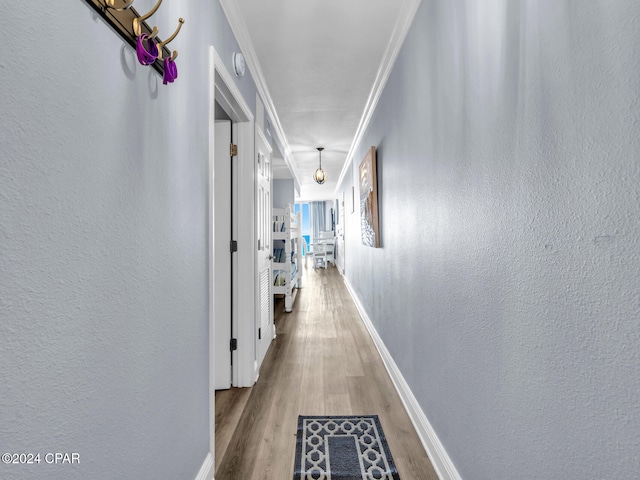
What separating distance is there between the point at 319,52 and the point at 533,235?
6.75 ft

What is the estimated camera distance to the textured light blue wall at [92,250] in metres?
0.56

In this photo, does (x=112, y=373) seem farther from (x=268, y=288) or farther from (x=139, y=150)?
(x=268, y=288)

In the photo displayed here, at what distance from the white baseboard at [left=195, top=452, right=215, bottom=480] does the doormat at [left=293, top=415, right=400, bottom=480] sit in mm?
377

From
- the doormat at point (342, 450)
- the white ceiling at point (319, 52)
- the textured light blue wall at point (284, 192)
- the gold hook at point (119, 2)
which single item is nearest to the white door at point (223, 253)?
the white ceiling at point (319, 52)

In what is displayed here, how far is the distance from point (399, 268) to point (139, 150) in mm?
1777

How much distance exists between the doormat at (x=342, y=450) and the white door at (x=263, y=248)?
2.93 ft

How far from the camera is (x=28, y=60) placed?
1.90ft

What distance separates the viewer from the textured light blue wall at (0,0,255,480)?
56 cm

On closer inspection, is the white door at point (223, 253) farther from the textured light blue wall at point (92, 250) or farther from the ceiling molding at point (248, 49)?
the textured light blue wall at point (92, 250)

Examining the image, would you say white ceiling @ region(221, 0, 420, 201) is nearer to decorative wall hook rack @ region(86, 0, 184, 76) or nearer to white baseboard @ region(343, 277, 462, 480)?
decorative wall hook rack @ region(86, 0, 184, 76)

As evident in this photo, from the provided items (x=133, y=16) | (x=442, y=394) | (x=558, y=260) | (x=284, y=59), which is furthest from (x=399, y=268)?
(x=133, y=16)

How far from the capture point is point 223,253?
7.77 ft

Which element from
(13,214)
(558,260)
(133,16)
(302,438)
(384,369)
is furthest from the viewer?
(384,369)

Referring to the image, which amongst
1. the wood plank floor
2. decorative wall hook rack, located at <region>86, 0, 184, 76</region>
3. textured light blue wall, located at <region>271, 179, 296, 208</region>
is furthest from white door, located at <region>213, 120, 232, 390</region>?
textured light blue wall, located at <region>271, 179, 296, 208</region>
